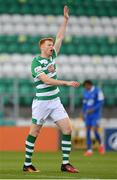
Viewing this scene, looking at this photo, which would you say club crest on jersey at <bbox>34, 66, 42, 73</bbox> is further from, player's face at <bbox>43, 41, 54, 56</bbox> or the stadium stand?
the stadium stand

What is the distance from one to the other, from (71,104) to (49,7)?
774 cm

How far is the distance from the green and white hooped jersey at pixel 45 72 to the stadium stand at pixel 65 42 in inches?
356

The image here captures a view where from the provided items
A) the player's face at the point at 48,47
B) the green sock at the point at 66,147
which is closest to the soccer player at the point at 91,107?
the green sock at the point at 66,147

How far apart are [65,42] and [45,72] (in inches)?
598

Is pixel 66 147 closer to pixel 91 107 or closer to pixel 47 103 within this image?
pixel 47 103

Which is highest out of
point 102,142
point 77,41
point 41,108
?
point 77,41

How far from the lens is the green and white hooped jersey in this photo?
11906 mm

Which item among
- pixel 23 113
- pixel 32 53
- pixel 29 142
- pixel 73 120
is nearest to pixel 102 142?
pixel 73 120

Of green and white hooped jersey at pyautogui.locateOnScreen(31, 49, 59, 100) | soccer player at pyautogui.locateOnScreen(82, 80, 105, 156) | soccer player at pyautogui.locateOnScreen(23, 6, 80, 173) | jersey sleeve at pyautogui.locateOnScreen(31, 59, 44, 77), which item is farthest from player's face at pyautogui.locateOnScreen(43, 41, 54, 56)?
soccer player at pyautogui.locateOnScreen(82, 80, 105, 156)

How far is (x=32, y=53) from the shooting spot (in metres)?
26.1

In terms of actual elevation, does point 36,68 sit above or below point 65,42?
below

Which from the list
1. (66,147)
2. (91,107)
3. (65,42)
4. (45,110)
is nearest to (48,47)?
(45,110)

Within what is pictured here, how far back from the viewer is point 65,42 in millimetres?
27047

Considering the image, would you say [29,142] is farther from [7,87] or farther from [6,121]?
[7,87]
